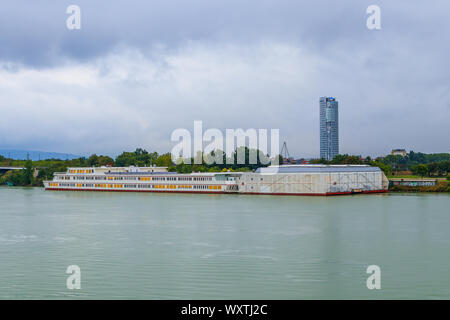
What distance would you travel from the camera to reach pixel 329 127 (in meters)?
133

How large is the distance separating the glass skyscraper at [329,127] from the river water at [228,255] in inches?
4386

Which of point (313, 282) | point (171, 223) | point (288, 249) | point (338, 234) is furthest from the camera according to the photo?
point (171, 223)

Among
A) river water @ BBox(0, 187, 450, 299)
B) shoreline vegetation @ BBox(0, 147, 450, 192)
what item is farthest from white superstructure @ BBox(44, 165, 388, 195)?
river water @ BBox(0, 187, 450, 299)

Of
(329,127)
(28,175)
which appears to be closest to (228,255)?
(28,175)

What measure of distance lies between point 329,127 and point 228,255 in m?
125

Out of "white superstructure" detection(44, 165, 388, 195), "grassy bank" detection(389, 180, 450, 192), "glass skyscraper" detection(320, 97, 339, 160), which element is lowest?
"grassy bank" detection(389, 180, 450, 192)

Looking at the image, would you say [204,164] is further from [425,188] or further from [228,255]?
[228,255]

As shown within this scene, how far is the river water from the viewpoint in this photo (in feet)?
29.5

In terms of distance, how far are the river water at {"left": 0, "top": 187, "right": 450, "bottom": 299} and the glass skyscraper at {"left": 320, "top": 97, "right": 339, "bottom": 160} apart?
111 meters

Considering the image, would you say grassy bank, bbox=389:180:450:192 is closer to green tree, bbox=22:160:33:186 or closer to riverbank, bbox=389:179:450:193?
riverbank, bbox=389:179:450:193
